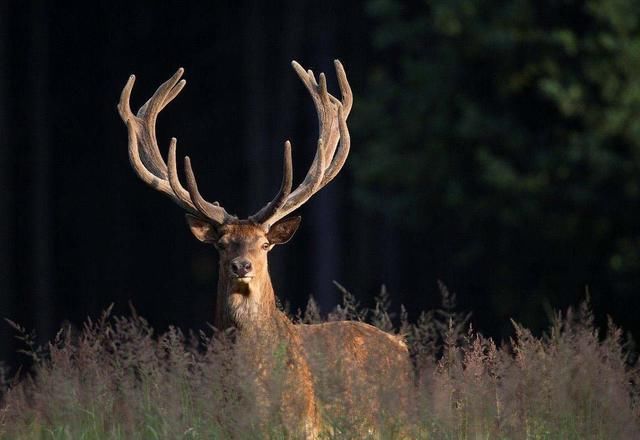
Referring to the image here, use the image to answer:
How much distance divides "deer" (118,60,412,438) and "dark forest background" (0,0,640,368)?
801 cm

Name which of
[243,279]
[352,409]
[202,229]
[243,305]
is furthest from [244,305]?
[352,409]

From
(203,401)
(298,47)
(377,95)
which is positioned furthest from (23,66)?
(203,401)

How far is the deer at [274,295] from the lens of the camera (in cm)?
690

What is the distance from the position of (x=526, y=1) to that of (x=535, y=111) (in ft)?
4.15

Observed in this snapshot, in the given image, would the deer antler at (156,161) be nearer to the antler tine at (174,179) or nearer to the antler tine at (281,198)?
the antler tine at (174,179)

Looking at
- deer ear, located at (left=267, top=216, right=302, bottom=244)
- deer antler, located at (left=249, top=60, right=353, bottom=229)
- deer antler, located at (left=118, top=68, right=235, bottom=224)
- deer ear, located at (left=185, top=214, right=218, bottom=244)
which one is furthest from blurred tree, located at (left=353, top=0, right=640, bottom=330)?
deer ear, located at (left=185, top=214, right=218, bottom=244)

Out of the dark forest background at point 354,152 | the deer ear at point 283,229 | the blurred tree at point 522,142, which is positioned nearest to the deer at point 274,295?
the deer ear at point 283,229

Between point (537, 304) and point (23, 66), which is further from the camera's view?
point (23, 66)

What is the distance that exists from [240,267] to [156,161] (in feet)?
4.16

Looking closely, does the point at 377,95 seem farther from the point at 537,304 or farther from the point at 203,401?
the point at 203,401

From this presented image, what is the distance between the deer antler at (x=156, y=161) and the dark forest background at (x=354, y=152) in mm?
8210

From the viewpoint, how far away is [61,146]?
105 ft

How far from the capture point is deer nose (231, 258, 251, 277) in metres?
7.70

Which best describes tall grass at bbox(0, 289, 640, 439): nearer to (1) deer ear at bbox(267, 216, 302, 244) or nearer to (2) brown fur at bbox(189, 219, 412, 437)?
(2) brown fur at bbox(189, 219, 412, 437)
